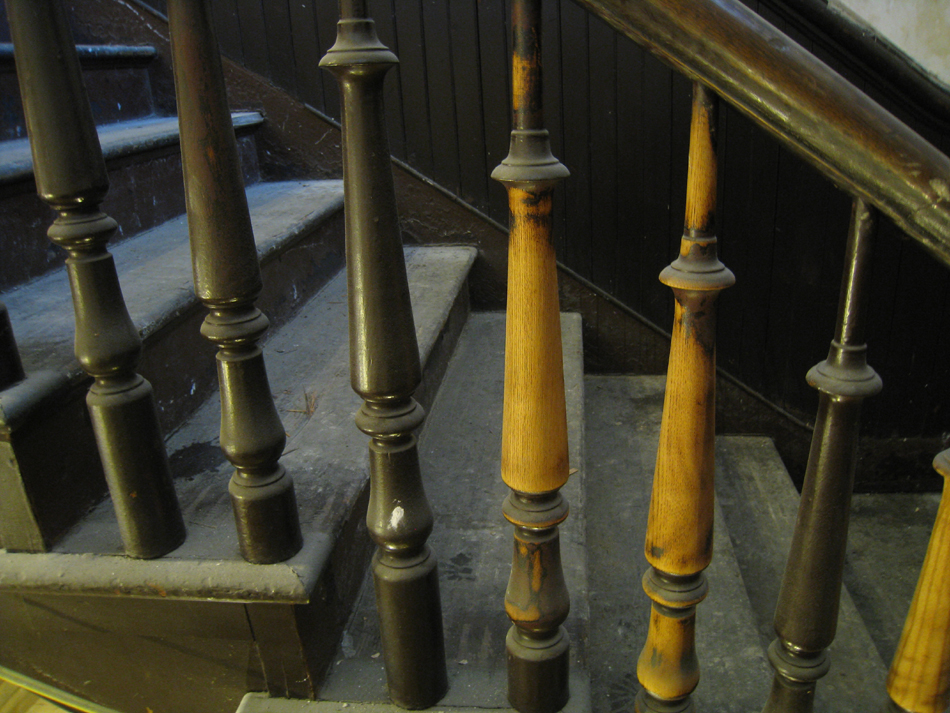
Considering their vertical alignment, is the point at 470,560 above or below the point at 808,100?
below

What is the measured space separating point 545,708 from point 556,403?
0.38 metres

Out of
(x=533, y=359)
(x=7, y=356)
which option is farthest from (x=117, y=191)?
(x=533, y=359)

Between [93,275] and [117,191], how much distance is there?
701mm

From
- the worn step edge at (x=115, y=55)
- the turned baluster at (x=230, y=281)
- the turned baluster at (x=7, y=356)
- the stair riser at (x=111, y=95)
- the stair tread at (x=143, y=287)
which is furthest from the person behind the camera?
the worn step edge at (x=115, y=55)

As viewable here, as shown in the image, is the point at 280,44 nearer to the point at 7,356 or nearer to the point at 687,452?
the point at 7,356

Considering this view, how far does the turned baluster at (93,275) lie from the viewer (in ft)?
2.31

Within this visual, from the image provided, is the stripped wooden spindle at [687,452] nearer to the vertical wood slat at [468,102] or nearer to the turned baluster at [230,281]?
the turned baluster at [230,281]

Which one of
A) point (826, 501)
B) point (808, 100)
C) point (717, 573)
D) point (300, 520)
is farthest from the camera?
point (717, 573)

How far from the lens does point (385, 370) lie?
2.36 feet

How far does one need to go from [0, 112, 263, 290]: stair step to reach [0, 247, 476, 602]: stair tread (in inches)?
14.5

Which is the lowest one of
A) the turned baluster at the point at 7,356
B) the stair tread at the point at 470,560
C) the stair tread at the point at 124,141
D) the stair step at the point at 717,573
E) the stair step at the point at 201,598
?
the stair step at the point at 717,573

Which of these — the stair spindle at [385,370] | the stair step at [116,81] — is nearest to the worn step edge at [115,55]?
the stair step at [116,81]

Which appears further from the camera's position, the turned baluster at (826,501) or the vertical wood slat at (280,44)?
the vertical wood slat at (280,44)

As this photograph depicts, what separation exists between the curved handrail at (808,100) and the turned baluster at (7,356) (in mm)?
730
